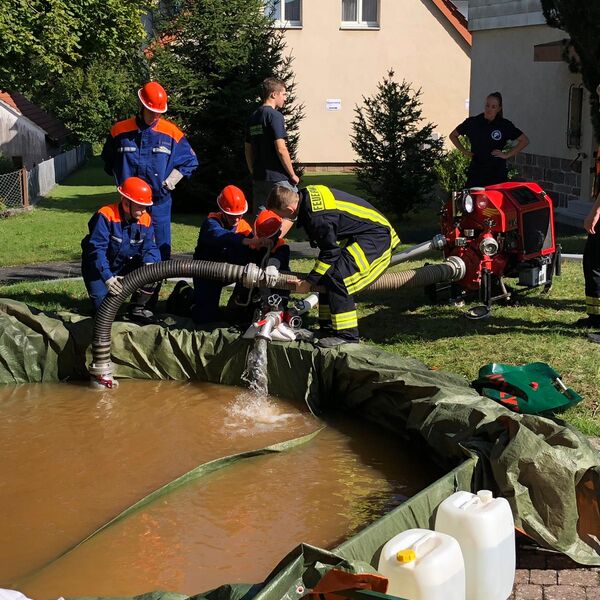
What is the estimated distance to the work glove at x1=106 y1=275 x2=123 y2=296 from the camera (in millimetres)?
6590

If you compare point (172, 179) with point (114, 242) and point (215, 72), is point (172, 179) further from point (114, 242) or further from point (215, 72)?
point (215, 72)

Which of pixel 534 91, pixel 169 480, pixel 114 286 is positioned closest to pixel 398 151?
pixel 534 91

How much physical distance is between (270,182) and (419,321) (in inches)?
81.9

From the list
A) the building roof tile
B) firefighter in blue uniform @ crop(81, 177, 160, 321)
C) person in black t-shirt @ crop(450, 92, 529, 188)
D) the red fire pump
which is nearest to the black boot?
firefighter in blue uniform @ crop(81, 177, 160, 321)

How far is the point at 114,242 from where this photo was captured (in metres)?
7.67

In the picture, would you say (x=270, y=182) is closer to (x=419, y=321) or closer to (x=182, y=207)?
(x=419, y=321)

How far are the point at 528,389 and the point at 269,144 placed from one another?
4.08m

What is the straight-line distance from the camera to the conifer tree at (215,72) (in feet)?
56.9

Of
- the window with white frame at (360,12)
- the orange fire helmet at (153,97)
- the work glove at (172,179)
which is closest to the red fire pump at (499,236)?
the work glove at (172,179)

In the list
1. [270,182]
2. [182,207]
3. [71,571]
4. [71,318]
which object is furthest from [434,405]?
[182,207]

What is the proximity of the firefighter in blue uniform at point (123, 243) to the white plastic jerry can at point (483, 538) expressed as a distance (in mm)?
4209

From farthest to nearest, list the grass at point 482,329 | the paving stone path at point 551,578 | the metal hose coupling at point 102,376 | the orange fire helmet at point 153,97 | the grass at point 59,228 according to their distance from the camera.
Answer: the grass at point 59,228 < the orange fire helmet at point 153,97 < the metal hose coupling at point 102,376 < the grass at point 482,329 < the paving stone path at point 551,578

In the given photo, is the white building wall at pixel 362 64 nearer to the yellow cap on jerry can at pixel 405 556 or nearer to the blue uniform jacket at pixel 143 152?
the blue uniform jacket at pixel 143 152

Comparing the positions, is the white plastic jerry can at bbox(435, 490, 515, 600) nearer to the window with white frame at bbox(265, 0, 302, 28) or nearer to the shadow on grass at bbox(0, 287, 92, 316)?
the shadow on grass at bbox(0, 287, 92, 316)
